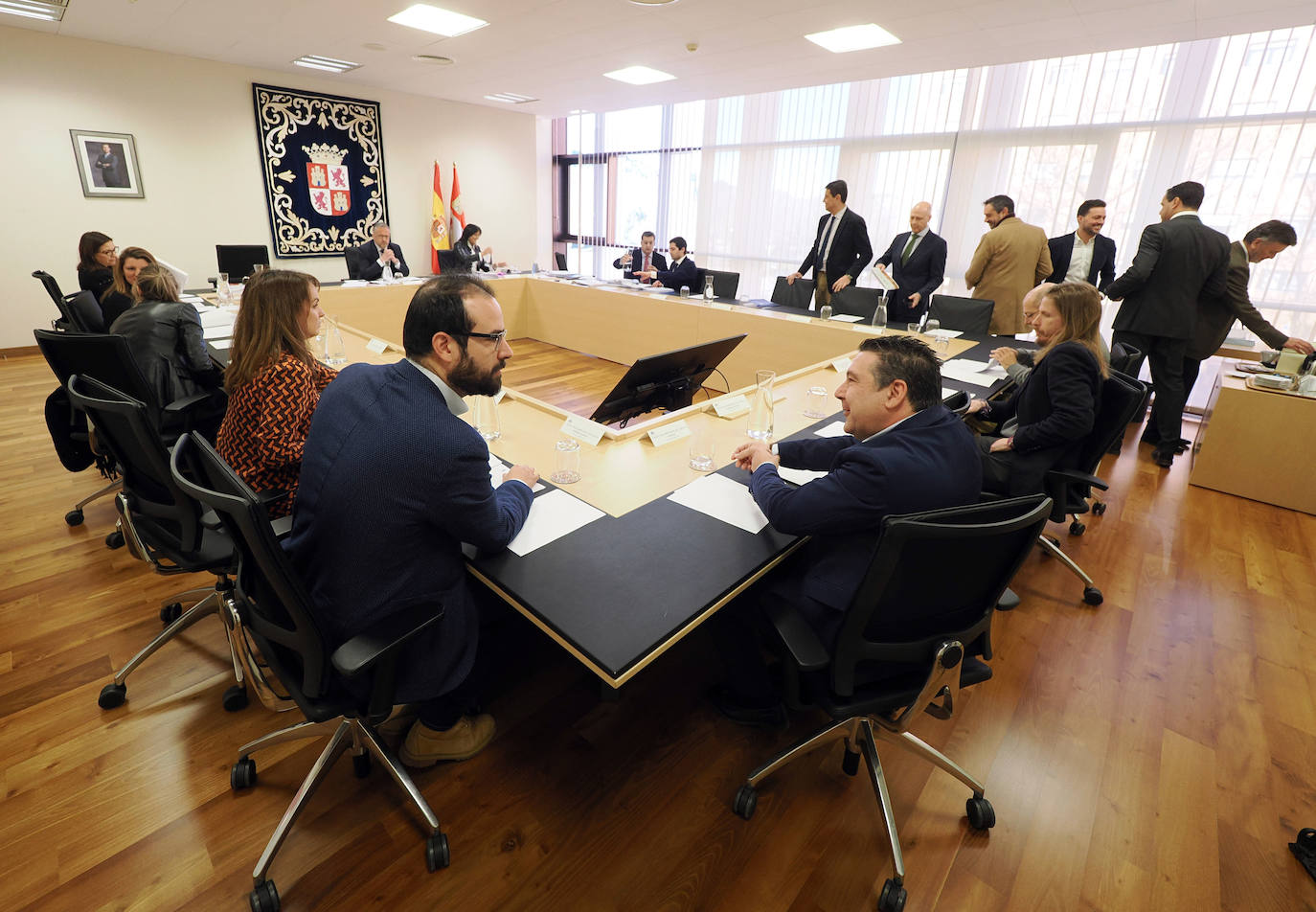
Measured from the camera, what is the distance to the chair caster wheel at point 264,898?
1.28 m

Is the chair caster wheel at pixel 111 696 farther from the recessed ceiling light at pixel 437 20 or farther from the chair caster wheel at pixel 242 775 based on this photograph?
the recessed ceiling light at pixel 437 20

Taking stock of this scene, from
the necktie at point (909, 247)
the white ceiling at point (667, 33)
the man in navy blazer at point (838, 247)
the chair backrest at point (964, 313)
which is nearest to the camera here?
the white ceiling at point (667, 33)

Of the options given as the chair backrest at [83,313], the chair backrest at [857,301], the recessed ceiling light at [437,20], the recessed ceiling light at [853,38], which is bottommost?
the chair backrest at [83,313]

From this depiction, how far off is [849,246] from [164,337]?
4.57 metres

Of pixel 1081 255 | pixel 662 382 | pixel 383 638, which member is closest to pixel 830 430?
pixel 662 382

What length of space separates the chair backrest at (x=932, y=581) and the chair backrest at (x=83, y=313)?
4159 mm

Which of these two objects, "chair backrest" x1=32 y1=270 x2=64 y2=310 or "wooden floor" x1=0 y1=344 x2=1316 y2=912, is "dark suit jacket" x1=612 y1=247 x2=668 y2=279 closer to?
"chair backrest" x1=32 y1=270 x2=64 y2=310

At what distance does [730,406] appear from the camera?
245 cm

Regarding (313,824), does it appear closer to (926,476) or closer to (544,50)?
(926,476)

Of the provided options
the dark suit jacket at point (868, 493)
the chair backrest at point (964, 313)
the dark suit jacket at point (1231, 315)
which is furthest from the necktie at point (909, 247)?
the dark suit jacket at point (868, 493)

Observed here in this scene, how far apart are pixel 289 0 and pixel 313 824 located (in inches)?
196

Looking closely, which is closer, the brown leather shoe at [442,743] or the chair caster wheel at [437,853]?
the chair caster wheel at [437,853]

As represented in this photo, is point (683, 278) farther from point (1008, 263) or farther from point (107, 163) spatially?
point (107, 163)

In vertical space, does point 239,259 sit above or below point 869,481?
above
